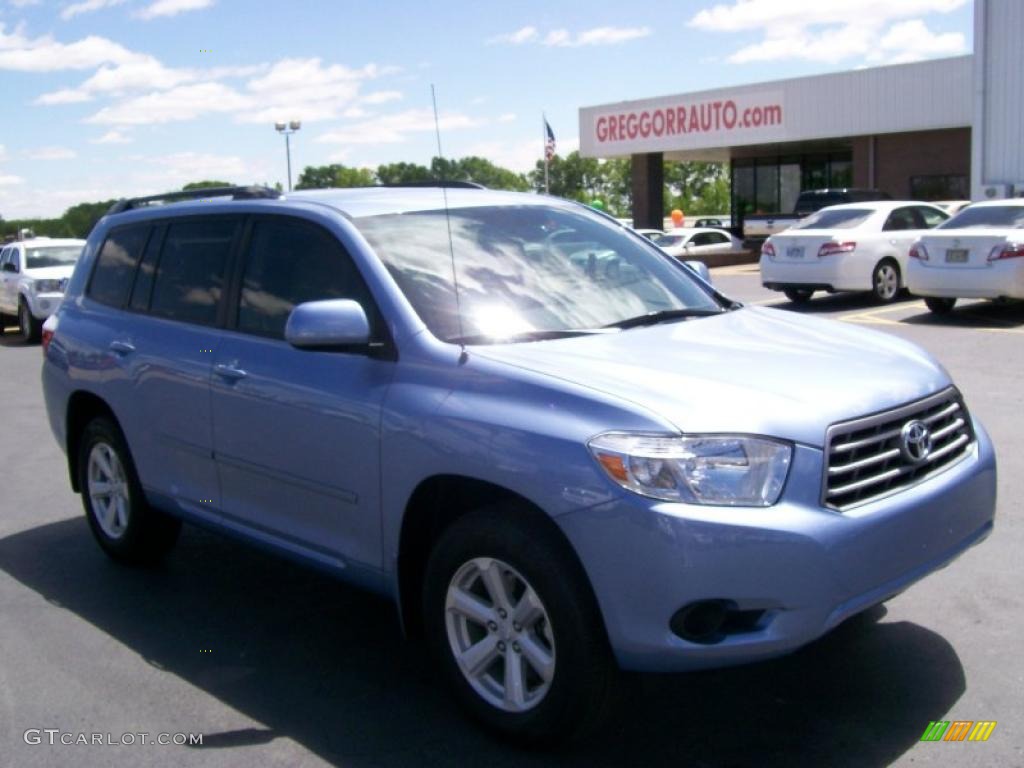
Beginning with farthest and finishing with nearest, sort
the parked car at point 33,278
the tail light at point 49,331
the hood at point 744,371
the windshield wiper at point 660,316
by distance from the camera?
the parked car at point 33,278, the tail light at point 49,331, the windshield wiper at point 660,316, the hood at point 744,371

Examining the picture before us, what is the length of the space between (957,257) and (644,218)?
89.1ft

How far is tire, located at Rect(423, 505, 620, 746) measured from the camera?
11.7ft

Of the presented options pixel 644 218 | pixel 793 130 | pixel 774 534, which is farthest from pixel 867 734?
pixel 644 218

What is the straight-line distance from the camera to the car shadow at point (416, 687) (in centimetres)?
382

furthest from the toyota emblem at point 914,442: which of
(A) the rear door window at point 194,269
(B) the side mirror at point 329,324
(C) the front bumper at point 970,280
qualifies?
(C) the front bumper at point 970,280

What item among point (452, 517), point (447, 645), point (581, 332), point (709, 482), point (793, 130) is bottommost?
point (447, 645)

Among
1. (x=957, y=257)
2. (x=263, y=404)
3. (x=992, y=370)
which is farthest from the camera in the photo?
(x=957, y=257)

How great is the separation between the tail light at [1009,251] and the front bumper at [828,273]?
290 centimetres

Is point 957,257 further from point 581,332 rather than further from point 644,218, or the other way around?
point 644,218

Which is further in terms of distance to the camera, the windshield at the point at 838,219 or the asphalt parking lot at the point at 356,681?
the windshield at the point at 838,219

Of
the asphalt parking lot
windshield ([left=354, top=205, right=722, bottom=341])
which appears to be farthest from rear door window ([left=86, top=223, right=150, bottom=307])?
windshield ([left=354, top=205, right=722, bottom=341])

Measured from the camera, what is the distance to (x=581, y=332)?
14.2 ft

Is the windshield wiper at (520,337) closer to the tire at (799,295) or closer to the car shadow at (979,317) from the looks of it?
the car shadow at (979,317)

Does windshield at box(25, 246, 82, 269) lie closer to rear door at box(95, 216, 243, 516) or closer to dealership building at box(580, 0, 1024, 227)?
rear door at box(95, 216, 243, 516)
